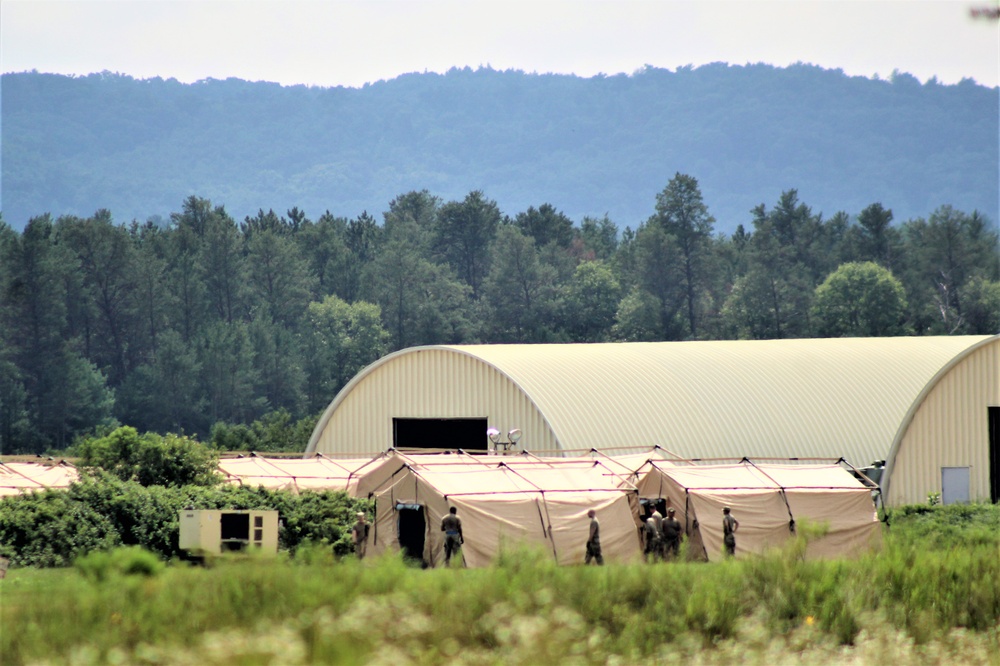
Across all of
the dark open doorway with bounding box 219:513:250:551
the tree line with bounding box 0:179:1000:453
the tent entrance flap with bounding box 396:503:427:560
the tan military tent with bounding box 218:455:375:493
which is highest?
the tree line with bounding box 0:179:1000:453

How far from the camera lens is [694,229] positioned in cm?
11456

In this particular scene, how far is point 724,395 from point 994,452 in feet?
28.2

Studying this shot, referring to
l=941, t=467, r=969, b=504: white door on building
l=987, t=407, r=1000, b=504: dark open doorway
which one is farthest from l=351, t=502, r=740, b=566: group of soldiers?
l=987, t=407, r=1000, b=504: dark open doorway

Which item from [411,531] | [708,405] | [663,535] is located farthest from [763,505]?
[708,405]

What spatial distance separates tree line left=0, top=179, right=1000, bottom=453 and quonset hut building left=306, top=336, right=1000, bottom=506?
81.0 feet

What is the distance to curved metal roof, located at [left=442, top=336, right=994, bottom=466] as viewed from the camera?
3950cm

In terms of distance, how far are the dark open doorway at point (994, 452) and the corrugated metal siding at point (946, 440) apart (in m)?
0.17

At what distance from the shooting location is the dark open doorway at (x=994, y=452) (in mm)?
36562

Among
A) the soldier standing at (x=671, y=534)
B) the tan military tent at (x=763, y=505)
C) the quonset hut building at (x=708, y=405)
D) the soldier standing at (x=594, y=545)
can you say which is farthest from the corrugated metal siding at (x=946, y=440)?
the soldier standing at (x=594, y=545)

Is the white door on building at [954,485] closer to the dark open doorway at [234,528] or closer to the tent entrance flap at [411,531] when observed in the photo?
the tent entrance flap at [411,531]

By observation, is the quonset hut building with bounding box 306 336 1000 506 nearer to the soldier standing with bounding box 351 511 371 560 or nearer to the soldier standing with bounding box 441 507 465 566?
the soldier standing with bounding box 351 511 371 560

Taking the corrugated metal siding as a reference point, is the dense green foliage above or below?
below

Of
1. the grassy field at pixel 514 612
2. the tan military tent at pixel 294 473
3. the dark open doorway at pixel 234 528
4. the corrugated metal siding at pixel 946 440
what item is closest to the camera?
the grassy field at pixel 514 612

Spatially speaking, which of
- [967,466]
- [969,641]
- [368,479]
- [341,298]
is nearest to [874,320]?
[341,298]
